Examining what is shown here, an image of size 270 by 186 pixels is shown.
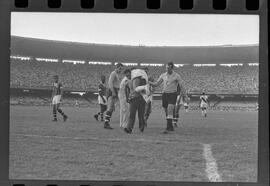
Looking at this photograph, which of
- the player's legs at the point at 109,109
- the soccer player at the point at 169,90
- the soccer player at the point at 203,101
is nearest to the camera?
the soccer player at the point at 169,90

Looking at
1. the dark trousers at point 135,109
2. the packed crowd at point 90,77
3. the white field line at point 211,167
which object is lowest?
the white field line at point 211,167

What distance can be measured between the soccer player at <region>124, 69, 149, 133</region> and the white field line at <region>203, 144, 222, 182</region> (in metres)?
1.87

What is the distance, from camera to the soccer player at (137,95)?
875cm

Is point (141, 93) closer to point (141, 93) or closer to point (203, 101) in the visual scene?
point (141, 93)

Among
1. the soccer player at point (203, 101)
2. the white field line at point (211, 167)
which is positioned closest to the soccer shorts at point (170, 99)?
the white field line at point (211, 167)

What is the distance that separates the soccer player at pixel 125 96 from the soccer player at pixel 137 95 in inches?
10.0

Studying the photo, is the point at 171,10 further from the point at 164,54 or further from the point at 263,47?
the point at 164,54

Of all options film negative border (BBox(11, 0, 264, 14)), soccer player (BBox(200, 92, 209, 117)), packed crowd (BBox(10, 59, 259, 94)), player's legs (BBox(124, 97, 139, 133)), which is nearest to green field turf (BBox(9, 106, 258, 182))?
player's legs (BBox(124, 97, 139, 133))

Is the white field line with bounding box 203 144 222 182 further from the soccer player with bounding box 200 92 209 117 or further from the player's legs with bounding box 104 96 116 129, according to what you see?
the soccer player with bounding box 200 92 209 117

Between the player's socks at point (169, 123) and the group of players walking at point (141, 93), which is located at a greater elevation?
the group of players walking at point (141, 93)

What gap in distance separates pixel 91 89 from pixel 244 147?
18020 millimetres

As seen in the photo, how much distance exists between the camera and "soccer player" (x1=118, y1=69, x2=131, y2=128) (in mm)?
9219

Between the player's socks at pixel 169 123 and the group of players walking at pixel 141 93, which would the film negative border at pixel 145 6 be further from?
the player's socks at pixel 169 123

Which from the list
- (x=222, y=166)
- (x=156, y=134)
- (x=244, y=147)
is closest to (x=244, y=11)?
(x=222, y=166)
